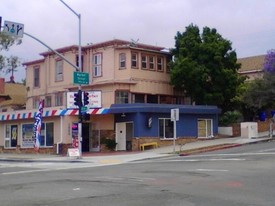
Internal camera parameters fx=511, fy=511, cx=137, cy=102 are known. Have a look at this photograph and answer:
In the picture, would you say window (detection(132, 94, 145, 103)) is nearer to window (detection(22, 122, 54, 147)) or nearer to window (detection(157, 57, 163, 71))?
window (detection(157, 57, 163, 71))

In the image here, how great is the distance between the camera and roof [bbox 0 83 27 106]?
5610cm

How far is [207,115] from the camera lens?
42.7 metres

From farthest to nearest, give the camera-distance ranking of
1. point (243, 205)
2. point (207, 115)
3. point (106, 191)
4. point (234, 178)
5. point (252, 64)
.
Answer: point (252, 64) → point (207, 115) → point (234, 178) → point (106, 191) → point (243, 205)

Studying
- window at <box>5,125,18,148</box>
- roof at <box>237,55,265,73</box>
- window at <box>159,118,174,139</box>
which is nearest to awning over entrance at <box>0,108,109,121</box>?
window at <box>5,125,18,148</box>

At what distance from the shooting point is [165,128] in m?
40.2

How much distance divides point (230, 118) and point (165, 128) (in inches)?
420

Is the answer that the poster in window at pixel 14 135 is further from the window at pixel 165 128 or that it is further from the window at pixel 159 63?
the window at pixel 159 63

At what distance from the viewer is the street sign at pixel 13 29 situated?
2684cm

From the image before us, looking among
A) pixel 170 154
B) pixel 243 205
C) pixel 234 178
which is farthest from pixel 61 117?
pixel 243 205

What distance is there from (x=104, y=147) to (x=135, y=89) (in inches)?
241

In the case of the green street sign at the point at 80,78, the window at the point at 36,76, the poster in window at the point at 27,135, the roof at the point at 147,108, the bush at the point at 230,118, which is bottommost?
the poster in window at the point at 27,135

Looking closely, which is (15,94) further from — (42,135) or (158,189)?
(158,189)

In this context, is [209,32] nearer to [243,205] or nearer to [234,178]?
[234,178]

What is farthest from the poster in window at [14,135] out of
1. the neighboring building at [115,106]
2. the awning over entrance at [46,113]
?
the awning over entrance at [46,113]
